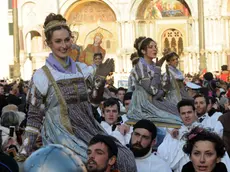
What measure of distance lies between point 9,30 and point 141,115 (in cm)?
3878

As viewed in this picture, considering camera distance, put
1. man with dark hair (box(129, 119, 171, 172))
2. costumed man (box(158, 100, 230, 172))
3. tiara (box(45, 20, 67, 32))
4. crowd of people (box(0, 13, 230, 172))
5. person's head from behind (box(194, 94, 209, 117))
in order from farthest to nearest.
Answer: person's head from behind (box(194, 94, 209, 117)) → costumed man (box(158, 100, 230, 172)) → man with dark hair (box(129, 119, 171, 172)) → tiara (box(45, 20, 67, 32)) → crowd of people (box(0, 13, 230, 172))

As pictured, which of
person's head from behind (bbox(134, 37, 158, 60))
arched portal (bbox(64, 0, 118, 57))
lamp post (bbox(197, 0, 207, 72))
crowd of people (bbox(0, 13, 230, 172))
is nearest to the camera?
crowd of people (bbox(0, 13, 230, 172))

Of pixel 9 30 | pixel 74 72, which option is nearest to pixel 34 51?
pixel 9 30

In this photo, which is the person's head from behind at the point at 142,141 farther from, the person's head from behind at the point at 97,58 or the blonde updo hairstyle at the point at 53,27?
the person's head from behind at the point at 97,58

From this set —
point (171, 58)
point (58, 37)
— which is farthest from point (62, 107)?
point (171, 58)

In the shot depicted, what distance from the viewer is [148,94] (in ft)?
35.3

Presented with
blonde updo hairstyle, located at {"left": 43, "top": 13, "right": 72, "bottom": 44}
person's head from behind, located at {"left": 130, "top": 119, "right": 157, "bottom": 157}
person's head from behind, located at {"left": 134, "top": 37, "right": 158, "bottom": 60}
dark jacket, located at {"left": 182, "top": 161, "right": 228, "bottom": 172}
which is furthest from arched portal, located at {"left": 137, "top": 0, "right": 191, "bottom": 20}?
dark jacket, located at {"left": 182, "top": 161, "right": 228, "bottom": 172}

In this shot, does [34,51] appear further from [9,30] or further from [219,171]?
[219,171]

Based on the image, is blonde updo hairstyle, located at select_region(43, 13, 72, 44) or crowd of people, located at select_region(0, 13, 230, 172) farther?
blonde updo hairstyle, located at select_region(43, 13, 72, 44)

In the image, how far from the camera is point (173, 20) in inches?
1865

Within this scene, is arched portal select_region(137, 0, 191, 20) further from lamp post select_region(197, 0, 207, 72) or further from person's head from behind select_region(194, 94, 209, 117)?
person's head from behind select_region(194, 94, 209, 117)

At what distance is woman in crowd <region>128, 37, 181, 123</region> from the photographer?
34.4ft

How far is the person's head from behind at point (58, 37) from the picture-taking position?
19.2 feet

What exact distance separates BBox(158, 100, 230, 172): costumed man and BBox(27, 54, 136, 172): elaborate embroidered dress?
53.9 inches
